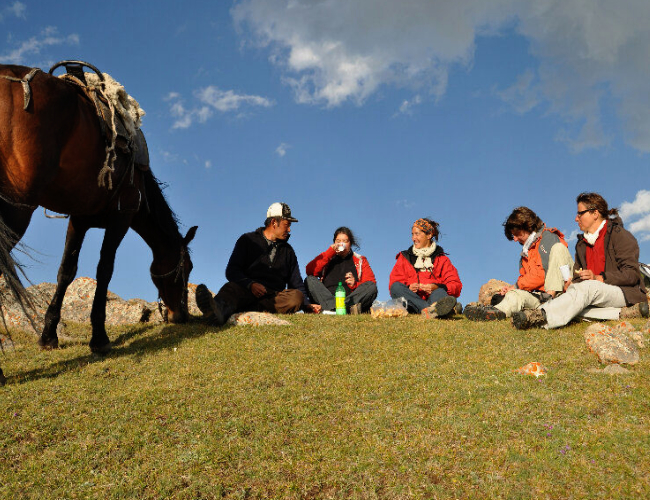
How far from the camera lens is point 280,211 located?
36.0 feet

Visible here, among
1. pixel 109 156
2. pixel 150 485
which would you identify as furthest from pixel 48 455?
pixel 109 156

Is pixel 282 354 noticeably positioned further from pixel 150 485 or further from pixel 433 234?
pixel 433 234

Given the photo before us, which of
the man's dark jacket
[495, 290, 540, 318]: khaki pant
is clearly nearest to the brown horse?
the man's dark jacket

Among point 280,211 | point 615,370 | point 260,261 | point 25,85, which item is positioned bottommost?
point 615,370

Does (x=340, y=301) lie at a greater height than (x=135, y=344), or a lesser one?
greater

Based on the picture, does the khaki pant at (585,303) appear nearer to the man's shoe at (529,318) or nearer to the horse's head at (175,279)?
the man's shoe at (529,318)

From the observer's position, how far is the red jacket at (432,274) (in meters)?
11.1

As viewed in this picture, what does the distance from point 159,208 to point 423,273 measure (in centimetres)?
567

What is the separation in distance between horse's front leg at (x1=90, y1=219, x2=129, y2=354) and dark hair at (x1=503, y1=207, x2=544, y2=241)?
7.25 metres

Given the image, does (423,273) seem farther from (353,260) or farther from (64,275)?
(64,275)

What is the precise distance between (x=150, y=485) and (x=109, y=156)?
528cm

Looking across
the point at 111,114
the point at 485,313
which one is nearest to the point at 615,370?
the point at 485,313

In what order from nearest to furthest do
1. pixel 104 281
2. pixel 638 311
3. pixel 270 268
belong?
1. pixel 104 281
2. pixel 638 311
3. pixel 270 268

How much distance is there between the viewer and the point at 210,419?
4934mm
